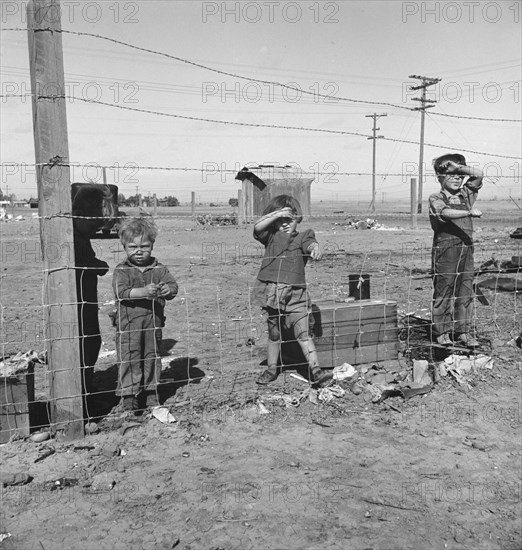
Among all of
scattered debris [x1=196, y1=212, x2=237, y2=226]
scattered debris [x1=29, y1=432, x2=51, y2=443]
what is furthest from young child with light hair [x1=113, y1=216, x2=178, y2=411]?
scattered debris [x1=196, y1=212, x2=237, y2=226]

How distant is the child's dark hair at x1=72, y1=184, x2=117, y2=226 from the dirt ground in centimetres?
159

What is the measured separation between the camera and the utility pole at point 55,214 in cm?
414

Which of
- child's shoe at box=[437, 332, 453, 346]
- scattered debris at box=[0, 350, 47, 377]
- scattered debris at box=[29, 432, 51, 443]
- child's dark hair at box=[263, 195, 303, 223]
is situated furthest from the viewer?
child's shoe at box=[437, 332, 453, 346]

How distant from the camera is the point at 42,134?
418 centimetres

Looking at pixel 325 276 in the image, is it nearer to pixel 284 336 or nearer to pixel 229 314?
pixel 229 314

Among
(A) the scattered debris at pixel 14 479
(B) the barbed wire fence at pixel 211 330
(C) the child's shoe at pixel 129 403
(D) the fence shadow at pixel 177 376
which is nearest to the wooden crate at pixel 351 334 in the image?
(B) the barbed wire fence at pixel 211 330

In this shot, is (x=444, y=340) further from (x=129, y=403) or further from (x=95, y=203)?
(x=95, y=203)

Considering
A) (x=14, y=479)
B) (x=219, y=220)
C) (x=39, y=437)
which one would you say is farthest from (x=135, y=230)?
(x=219, y=220)

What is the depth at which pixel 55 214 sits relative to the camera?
4.30m

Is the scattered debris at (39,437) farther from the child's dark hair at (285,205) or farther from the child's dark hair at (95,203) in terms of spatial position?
the child's dark hair at (285,205)

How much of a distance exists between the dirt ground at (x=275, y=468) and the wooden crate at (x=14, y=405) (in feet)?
0.40

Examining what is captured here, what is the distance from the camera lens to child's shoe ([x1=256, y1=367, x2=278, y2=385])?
5523mm

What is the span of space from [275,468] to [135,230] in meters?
2.08

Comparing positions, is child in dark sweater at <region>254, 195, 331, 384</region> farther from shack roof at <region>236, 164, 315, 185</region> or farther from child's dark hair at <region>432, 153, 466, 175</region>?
shack roof at <region>236, 164, 315, 185</region>
